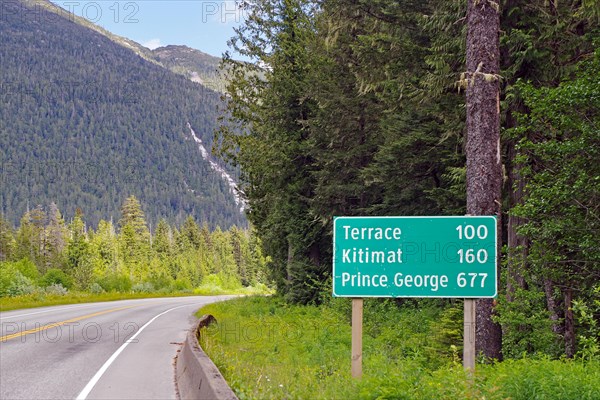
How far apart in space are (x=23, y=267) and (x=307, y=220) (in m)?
56.1

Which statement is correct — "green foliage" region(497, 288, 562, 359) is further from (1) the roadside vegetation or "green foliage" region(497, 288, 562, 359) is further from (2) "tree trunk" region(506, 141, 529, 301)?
(1) the roadside vegetation

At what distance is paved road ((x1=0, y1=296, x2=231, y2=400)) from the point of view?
30.7 ft

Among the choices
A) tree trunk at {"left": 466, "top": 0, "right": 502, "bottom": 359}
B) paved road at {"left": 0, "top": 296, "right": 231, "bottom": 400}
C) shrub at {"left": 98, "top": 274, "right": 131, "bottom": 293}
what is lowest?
shrub at {"left": 98, "top": 274, "right": 131, "bottom": 293}

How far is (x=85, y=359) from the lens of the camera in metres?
12.7

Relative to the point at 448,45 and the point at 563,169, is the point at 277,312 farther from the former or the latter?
the point at 563,169

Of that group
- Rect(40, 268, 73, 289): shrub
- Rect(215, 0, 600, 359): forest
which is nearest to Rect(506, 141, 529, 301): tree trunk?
Rect(215, 0, 600, 359): forest

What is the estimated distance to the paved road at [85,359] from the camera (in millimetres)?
9352

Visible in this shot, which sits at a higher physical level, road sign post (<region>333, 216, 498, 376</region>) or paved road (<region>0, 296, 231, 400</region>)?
road sign post (<region>333, 216, 498, 376</region>)

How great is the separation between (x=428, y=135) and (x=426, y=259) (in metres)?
10.8

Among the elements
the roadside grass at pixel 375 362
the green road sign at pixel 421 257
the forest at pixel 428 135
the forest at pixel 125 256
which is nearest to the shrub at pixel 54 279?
the forest at pixel 125 256

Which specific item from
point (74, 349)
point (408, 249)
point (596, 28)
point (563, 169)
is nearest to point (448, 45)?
point (596, 28)

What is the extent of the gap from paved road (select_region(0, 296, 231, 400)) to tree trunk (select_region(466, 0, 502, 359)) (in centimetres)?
546

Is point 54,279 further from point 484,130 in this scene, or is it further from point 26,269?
point 484,130

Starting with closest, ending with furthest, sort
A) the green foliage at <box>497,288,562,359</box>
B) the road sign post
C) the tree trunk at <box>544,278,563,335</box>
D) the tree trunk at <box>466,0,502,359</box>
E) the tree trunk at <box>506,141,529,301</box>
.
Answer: the road sign post
the tree trunk at <box>466,0,502,359</box>
the green foliage at <box>497,288,562,359</box>
the tree trunk at <box>544,278,563,335</box>
the tree trunk at <box>506,141,529,301</box>
